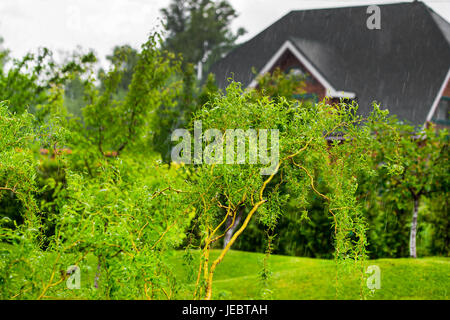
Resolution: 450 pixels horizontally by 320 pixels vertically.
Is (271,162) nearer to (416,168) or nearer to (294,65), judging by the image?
(416,168)

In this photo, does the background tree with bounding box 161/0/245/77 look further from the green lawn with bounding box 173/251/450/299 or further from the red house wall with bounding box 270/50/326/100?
the green lawn with bounding box 173/251/450/299

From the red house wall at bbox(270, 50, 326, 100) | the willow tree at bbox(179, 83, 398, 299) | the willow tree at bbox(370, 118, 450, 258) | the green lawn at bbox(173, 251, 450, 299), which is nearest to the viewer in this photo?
the willow tree at bbox(179, 83, 398, 299)

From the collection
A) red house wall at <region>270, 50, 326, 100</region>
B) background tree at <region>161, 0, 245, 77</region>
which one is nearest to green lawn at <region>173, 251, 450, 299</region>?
red house wall at <region>270, 50, 326, 100</region>

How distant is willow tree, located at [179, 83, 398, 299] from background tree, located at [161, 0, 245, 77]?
35558mm

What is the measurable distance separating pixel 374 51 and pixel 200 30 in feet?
74.9

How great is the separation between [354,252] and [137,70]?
6.61 m

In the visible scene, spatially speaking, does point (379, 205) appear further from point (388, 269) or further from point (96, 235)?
point (96, 235)

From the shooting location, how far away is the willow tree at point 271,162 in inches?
133

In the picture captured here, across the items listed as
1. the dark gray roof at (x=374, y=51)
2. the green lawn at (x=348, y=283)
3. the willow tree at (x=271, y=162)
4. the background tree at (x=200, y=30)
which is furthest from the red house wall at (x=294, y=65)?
the background tree at (x=200, y=30)

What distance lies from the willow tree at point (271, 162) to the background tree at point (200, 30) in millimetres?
35558

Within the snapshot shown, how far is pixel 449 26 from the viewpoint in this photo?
22.7 m

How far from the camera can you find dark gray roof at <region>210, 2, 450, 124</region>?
17.6 meters

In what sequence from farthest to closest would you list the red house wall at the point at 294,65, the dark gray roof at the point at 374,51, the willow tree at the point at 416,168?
the red house wall at the point at 294,65 → the dark gray roof at the point at 374,51 → the willow tree at the point at 416,168

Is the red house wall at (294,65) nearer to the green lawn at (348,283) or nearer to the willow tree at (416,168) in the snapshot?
the willow tree at (416,168)
